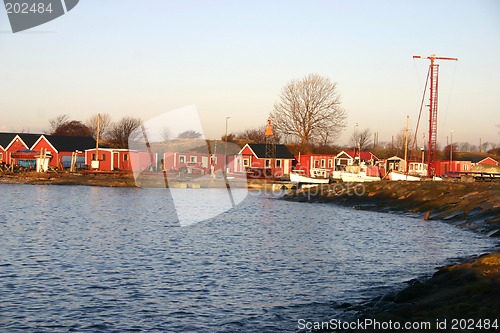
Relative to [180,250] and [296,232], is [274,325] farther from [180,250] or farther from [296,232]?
[296,232]

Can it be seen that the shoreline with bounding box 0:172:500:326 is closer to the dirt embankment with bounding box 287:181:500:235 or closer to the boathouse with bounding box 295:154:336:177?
the dirt embankment with bounding box 287:181:500:235

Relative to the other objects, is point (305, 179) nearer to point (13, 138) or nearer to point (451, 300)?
point (13, 138)

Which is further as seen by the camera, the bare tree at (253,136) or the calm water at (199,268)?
the bare tree at (253,136)

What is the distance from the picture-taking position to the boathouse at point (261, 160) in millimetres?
97250

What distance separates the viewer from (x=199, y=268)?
68.1 ft

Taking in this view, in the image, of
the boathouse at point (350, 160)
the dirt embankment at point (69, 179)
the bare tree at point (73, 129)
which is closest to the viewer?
the dirt embankment at point (69, 179)

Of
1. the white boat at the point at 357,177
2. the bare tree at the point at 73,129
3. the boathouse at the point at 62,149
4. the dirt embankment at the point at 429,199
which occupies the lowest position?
the dirt embankment at the point at 429,199

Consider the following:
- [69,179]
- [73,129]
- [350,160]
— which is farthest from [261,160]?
[73,129]

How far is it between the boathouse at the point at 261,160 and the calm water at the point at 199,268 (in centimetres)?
5827

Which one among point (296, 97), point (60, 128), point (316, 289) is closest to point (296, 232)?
point (316, 289)

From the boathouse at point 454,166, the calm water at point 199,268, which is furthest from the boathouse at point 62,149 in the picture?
the calm water at point 199,268

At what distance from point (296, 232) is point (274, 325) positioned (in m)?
19.4

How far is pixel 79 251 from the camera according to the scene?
79.2 ft

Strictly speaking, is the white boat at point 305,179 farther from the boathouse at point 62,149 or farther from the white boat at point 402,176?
the boathouse at point 62,149
